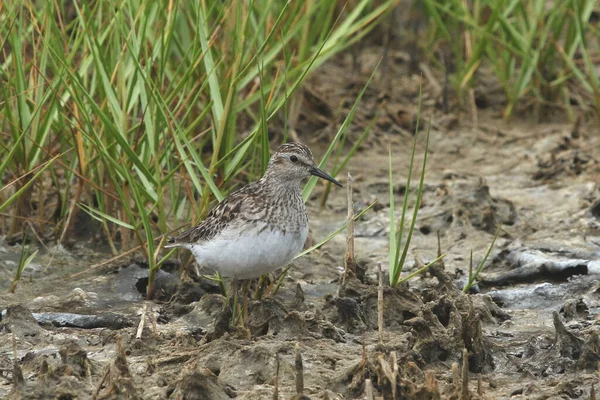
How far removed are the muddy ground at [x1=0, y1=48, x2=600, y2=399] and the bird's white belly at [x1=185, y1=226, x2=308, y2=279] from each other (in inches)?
10.5

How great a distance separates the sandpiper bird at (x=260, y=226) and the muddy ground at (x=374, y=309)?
0.31 meters

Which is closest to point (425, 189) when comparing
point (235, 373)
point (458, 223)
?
point (458, 223)

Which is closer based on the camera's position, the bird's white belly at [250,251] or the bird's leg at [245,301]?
the bird's white belly at [250,251]

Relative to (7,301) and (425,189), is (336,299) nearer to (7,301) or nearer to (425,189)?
(7,301)

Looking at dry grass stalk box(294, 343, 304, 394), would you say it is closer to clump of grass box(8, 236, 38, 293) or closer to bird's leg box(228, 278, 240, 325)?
bird's leg box(228, 278, 240, 325)

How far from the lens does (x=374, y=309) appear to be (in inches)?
224

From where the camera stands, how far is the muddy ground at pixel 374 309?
15.5ft

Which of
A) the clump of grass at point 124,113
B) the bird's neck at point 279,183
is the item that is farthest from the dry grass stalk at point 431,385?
the clump of grass at point 124,113

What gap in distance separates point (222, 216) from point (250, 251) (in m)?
0.41

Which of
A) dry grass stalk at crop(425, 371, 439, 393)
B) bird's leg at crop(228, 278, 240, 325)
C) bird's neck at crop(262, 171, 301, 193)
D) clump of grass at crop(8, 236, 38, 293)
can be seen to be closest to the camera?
dry grass stalk at crop(425, 371, 439, 393)

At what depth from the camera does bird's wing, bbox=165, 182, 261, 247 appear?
5.53 m

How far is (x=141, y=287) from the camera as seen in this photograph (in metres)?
6.29

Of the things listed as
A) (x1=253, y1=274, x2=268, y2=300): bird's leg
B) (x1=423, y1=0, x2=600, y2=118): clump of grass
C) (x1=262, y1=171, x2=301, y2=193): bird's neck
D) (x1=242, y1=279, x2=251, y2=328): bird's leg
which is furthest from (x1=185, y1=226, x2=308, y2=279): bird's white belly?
(x1=423, y1=0, x2=600, y2=118): clump of grass

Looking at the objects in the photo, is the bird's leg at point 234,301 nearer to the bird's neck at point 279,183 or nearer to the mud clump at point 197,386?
the bird's neck at point 279,183
